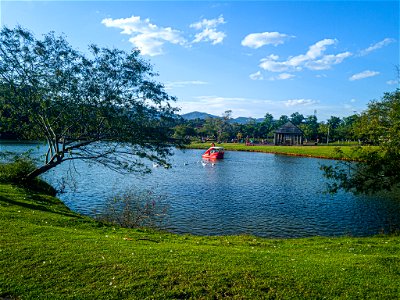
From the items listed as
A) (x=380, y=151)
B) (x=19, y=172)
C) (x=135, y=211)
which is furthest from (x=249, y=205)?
(x=19, y=172)

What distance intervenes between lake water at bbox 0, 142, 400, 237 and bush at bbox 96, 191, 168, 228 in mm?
773

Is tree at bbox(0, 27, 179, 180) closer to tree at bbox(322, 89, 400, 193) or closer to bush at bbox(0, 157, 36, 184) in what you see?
bush at bbox(0, 157, 36, 184)

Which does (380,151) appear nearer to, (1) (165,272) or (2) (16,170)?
(1) (165,272)

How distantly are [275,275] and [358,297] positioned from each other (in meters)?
2.04

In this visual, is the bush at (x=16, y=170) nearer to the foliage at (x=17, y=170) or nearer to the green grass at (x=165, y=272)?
the foliage at (x=17, y=170)

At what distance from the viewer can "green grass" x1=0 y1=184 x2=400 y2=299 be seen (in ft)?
25.3

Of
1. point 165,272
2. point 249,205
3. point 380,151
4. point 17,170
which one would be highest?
point 380,151

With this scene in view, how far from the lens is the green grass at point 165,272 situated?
7727mm

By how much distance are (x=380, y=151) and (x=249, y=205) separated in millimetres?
10936

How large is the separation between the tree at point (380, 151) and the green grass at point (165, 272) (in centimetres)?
855

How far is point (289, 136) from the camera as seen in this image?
12238 cm

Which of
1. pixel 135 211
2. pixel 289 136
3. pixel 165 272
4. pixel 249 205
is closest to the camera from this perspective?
pixel 165 272

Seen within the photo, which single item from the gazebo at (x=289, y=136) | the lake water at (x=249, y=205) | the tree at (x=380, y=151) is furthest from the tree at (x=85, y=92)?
the gazebo at (x=289, y=136)

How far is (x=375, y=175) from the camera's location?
19203 millimetres
